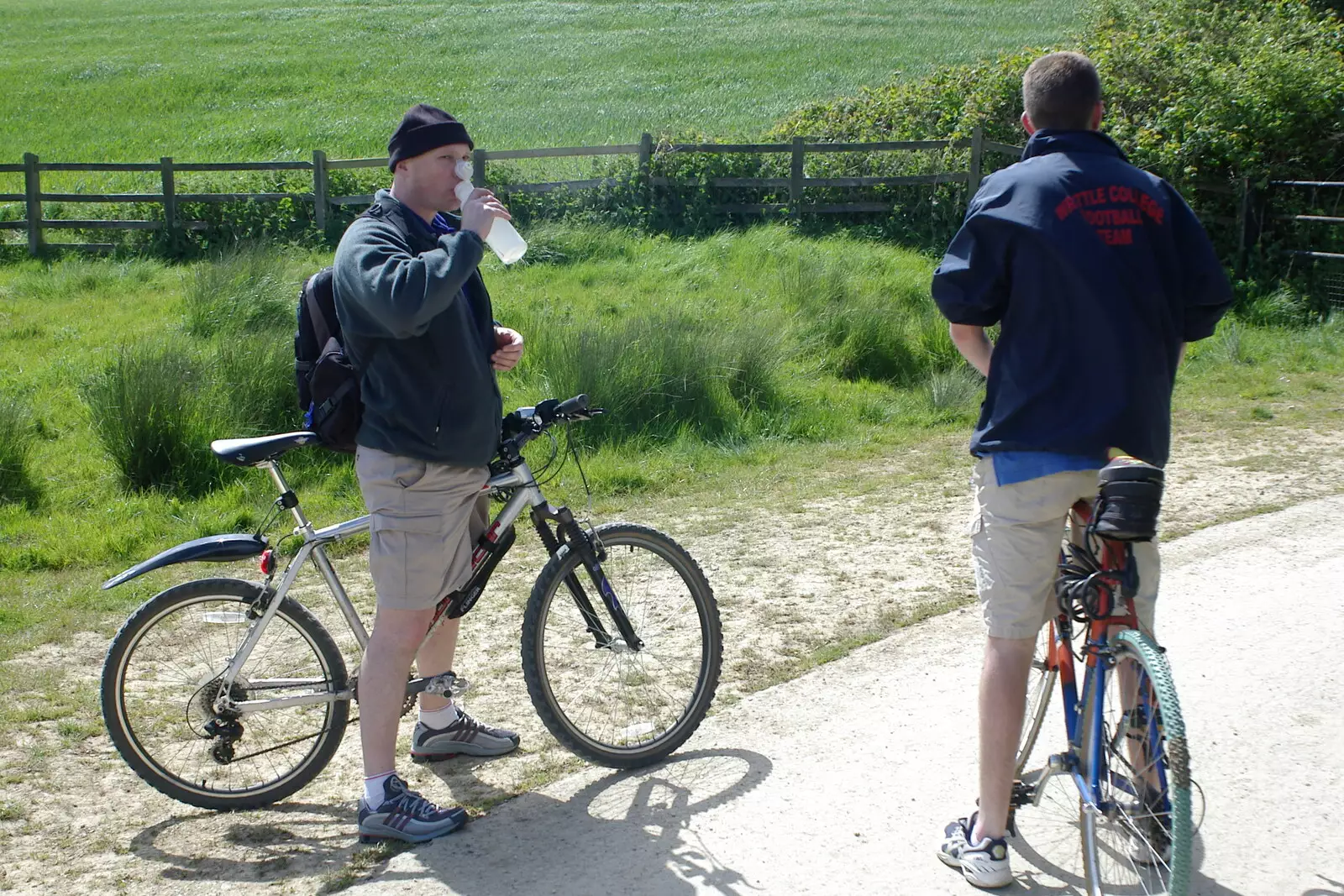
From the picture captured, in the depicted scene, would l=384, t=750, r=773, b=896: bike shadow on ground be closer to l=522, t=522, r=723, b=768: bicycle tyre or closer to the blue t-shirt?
l=522, t=522, r=723, b=768: bicycle tyre

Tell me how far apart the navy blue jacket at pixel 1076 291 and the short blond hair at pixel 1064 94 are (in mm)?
40

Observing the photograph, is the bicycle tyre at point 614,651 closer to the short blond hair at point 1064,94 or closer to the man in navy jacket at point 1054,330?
the man in navy jacket at point 1054,330

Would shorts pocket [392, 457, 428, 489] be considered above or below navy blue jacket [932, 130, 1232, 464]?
below

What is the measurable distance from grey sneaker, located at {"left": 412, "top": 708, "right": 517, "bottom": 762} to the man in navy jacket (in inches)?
67.8

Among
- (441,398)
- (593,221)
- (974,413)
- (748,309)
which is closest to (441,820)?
(441,398)

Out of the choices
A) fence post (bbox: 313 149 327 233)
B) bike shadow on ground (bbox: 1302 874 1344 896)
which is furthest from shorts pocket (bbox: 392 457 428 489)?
fence post (bbox: 313 149 327 233)

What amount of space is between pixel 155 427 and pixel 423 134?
515 centimetres

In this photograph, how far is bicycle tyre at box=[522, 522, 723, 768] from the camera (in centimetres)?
400

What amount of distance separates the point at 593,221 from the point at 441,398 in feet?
48.8

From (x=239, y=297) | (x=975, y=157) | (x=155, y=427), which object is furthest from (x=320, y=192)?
(x=155, y=427)

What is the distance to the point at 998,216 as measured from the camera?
3080mm

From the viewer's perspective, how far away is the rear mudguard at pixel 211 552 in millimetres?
3908

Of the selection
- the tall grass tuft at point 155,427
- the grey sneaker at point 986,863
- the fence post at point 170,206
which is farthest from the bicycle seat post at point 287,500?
the fence post at point 170,206

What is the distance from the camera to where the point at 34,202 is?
60.5 ft
